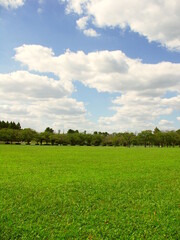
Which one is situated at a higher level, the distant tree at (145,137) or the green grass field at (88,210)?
the distant tree at (145,137)

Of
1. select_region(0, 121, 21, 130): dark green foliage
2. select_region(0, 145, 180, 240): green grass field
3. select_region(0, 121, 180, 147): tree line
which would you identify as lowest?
select_region(0, 145, 180, 240): green grass field

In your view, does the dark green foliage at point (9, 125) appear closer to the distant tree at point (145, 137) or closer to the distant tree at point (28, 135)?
the distant tree at point (28, 135)

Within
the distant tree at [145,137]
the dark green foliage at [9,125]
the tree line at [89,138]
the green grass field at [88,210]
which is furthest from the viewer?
the dark green foliage at [9,125]

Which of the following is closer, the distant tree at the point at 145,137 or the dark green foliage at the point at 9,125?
the distant tree at the point at 145,137

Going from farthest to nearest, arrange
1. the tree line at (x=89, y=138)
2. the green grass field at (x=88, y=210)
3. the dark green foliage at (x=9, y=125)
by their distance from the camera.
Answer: the dark green foliage at (x=9, y=125) < the tree line at (x=89, y=138) < the green grass field at (x=88, y=210)

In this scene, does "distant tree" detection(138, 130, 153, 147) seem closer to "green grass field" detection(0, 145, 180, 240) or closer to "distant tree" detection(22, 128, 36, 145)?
"distant tree" detection(22, 128, 36, 145)

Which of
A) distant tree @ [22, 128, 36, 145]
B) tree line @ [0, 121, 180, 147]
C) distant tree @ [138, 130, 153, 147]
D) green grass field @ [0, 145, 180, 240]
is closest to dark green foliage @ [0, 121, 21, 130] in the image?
tree line @ [0, 121, 180, 147]

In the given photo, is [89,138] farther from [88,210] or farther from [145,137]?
[88,210]

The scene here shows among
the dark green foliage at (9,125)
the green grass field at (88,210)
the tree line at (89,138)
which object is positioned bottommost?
the green grass field at (88,210)

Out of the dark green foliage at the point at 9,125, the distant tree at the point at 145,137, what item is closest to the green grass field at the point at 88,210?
the distant tree at the point at 145,137

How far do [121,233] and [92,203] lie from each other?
2.62 meters

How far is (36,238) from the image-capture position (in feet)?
19.6

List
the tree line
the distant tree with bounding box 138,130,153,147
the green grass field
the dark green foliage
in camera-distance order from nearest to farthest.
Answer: the green grass field < the tree line < the distant tree with bounding box 138,130,153,147 < the dark green foliage

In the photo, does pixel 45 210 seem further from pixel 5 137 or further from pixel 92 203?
pixel 5 137
